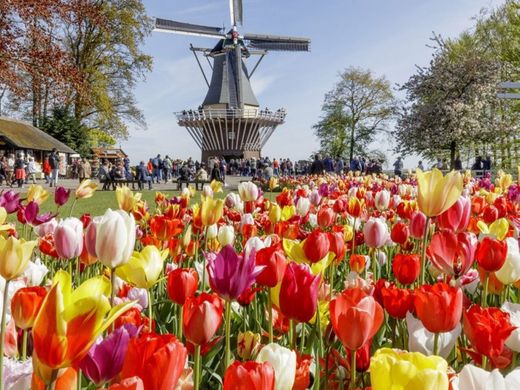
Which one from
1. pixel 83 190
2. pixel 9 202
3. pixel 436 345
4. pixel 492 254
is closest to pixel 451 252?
pixel 492 254

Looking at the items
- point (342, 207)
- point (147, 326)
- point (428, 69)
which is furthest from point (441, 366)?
point (428, 69)

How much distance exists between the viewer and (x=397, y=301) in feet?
4.42

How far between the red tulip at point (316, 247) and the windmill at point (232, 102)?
38.4 meters

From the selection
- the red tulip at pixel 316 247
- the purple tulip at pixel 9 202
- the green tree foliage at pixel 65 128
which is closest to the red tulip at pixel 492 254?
the red tulip at pixel 316 247

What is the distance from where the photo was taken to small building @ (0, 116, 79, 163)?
32875 millimetres

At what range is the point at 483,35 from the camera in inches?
1211

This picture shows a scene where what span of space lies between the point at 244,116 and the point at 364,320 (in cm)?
3937

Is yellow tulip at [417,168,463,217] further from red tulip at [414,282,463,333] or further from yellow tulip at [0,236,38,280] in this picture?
yellow tulip at [0,236,38,280]

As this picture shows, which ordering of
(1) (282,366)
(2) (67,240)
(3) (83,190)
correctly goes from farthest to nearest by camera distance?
1. (3) (83,190)
2. (2) (67,240)
3. (1) (282,366)

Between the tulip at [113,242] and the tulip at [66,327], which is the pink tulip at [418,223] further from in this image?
the tulip at [66,327]

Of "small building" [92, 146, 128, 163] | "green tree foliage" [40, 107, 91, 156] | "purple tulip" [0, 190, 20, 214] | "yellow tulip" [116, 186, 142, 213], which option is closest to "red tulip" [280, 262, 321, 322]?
"yellow tulip" [116, 186, 142, 213]

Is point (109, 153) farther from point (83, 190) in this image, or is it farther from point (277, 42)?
point (83, 190)

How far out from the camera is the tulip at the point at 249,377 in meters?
0.67

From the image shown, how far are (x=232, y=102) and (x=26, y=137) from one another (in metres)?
14.2
